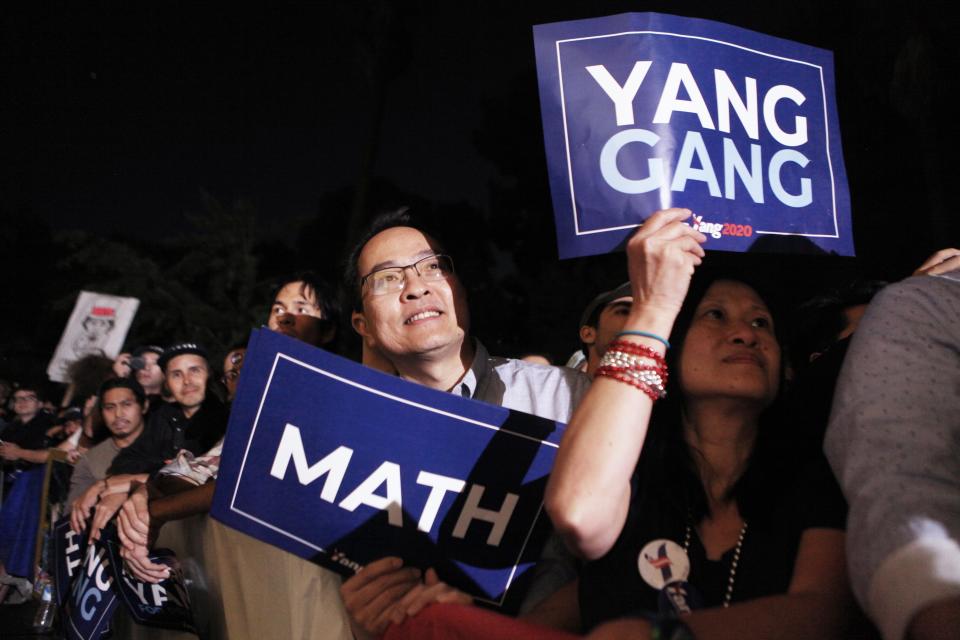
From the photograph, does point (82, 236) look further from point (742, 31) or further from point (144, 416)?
point (742, 31)

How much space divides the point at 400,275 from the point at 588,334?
1.12 meters

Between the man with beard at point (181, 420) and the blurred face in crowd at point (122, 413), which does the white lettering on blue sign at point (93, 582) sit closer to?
the man with beard at point (181, 420)

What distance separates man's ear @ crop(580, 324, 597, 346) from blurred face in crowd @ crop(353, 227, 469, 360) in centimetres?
88

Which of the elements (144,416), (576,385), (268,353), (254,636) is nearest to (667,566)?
(576,385)

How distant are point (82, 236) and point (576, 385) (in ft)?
67.2

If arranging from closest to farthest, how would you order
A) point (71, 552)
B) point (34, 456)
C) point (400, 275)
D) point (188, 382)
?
1. point (400, 275)
2. point (71, 552)
3. point (188, 382)
4. point (34, 456)

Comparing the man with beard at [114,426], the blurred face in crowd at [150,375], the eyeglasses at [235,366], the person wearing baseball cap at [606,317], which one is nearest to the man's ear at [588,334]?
the person wearing baseball cap at [606,317]

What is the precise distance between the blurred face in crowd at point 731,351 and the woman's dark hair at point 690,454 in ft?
0.10

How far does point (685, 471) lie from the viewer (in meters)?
1.91

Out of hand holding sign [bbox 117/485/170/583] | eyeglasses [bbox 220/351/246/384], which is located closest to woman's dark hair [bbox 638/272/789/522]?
hand holding sign [bbox 117/485/170/583]

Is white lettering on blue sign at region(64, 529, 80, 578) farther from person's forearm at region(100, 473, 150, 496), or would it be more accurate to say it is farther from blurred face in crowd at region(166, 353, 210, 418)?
blurred face in crowd at region(166, 353, 210, 418)

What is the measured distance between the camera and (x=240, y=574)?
2.48 metres

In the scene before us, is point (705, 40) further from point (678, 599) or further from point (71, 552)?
point (71, 552)

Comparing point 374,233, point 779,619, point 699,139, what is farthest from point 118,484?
point 779,619
